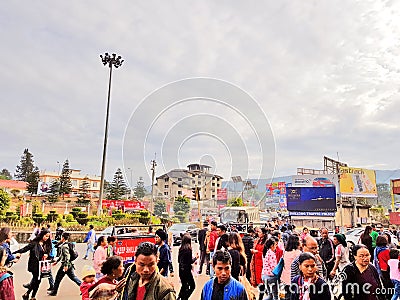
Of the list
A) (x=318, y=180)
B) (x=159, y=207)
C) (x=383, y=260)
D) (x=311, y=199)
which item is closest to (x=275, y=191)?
(x=159, y=207)

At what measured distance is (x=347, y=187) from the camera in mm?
34594

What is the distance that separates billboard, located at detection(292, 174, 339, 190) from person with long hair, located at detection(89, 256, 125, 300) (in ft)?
110

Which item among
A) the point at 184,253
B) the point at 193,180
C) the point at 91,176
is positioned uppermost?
the point at 91,176

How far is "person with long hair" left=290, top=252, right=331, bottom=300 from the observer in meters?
3.09

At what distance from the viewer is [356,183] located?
115 feet

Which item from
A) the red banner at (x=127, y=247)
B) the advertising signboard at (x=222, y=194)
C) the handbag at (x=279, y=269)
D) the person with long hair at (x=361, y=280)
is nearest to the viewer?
the person with long hair at (x=361, y=280)

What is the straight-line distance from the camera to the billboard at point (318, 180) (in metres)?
34.0

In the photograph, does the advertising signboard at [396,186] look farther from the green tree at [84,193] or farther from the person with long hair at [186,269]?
the green tree at [84,193]

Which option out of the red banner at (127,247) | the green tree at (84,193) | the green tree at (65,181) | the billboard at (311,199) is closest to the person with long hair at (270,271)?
the red banner at (127,247)

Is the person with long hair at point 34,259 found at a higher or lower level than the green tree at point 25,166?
lower

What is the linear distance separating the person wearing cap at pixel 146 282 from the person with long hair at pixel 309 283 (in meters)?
1.48

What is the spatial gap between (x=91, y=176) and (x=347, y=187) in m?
71.5

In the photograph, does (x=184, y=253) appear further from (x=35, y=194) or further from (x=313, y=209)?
(x=35, y=194)

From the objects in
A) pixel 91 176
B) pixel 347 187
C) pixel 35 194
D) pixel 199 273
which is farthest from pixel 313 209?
pixel 91 176
